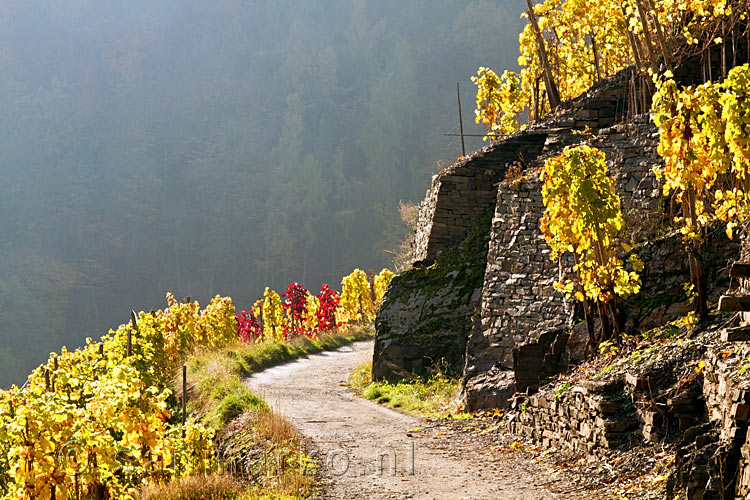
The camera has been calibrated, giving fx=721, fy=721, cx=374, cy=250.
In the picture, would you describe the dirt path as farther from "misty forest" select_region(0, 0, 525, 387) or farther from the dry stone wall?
"misty forest" select_region(0, 0, 525, 387)

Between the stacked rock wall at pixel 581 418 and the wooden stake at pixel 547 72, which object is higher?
the wooden stake at pixel 547 72

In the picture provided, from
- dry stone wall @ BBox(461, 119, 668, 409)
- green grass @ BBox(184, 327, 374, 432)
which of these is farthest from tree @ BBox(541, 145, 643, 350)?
green grass @ BBox(184, 327, 374, 432)

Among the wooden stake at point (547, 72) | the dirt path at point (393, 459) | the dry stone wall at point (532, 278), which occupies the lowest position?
the dirt path at point (393, 459)

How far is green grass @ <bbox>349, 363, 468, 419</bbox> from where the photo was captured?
1106 centimetres

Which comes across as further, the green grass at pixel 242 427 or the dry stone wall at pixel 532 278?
the dry stone wall at pixel 532 278

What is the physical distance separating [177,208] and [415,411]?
8146cm

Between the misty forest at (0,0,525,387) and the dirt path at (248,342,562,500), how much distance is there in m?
65.1

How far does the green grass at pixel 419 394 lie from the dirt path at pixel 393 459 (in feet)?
1.02

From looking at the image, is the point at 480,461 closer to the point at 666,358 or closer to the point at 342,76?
the point at 666,358

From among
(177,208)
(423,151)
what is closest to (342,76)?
(423,151)

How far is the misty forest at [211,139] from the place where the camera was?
269 feet

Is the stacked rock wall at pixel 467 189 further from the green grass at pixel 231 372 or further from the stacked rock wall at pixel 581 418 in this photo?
the stacked rock wall at pixel 581 418

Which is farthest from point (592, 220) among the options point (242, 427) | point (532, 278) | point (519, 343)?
point (242, 427)

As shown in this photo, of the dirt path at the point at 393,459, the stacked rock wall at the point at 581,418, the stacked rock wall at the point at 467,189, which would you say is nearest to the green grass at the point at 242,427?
the dirt path at the point at 393,459
